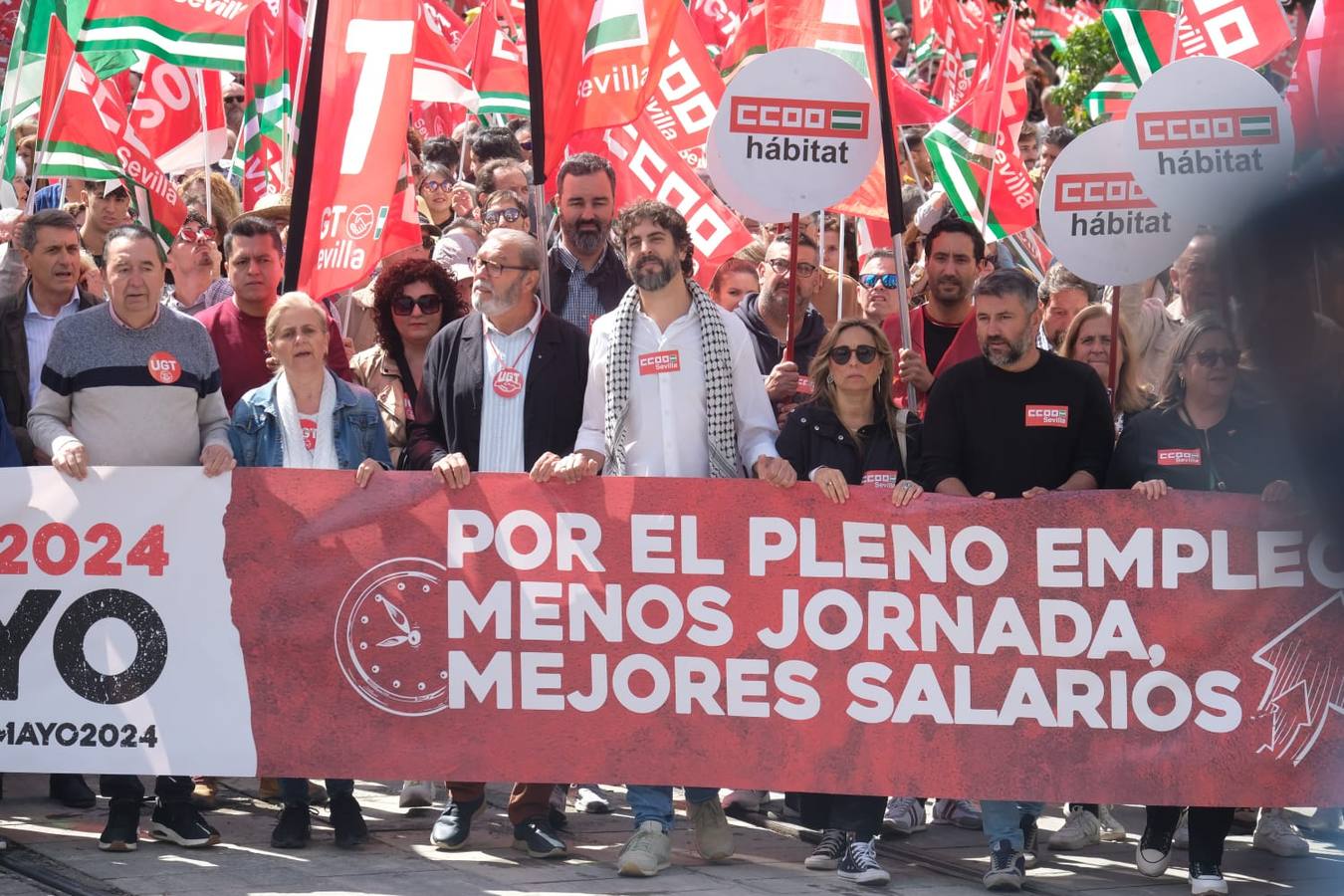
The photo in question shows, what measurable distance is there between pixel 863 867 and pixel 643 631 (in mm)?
1076

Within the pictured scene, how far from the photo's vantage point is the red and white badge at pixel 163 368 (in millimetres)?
7016

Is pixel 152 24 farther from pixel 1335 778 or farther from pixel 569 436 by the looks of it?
pixel 1335 778

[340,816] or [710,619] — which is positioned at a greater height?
[710,619]

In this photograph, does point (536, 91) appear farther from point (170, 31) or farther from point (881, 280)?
point (170, 31)

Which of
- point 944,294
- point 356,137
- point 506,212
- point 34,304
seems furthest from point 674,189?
point 34,304

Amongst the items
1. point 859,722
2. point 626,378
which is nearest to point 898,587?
point 859,722

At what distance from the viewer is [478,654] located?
22.6 feet

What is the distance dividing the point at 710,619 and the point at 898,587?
646 millimetres

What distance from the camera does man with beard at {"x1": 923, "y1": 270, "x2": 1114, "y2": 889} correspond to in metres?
6.93

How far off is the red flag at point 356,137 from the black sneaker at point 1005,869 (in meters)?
3.28

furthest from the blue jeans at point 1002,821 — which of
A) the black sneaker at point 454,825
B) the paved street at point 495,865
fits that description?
the black sneaker at point 454,825

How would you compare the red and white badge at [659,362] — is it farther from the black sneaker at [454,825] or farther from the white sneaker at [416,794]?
the white sneaker at [416,794]

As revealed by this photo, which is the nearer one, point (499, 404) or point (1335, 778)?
point (1335, 778)

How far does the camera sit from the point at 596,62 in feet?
28.2
